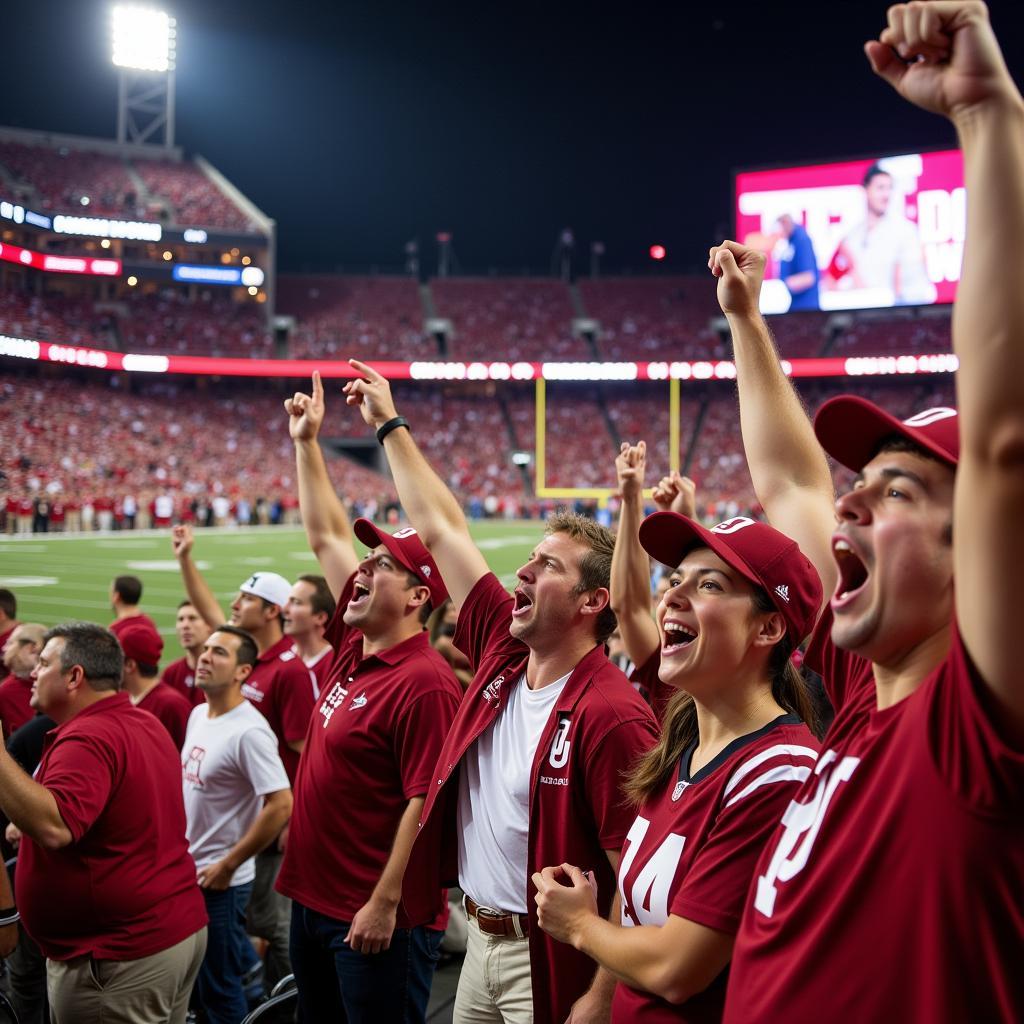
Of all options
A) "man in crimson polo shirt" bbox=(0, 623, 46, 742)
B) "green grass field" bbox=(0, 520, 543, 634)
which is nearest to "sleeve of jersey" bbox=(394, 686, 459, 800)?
"man in crimson polo shirt" bbox=(0, 623, 46, 742)

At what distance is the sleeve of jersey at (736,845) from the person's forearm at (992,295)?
84cm

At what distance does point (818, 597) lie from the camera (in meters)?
2.07

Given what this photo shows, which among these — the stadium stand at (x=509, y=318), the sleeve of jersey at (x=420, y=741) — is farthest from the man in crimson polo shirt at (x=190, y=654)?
the stadium stand at (x=509, y=318)

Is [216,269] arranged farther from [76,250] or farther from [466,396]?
[466,396]

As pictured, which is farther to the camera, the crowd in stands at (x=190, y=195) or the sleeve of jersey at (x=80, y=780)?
the crowd in stands at (x=190, y=195)

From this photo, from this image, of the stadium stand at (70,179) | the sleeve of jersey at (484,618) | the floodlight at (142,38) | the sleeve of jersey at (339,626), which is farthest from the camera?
the floodlight at (142,38)

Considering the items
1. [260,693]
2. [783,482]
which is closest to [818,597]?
[783,482]

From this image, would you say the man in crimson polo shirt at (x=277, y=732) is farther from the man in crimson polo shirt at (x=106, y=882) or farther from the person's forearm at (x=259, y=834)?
the man in crimson polo shirt at (x=106, y=882)

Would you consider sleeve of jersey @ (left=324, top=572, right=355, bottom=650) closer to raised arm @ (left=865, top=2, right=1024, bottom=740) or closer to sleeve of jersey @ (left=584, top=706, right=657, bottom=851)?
sleeve of jersey @ (left=584, top=706, right=657, bottom=851)

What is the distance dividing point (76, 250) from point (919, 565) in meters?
48.1

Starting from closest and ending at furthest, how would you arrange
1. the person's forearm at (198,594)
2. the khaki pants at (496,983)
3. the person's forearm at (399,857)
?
the khaki pants at (496,983), the person's forearm at (399,857), the person's forearm at (198,594)

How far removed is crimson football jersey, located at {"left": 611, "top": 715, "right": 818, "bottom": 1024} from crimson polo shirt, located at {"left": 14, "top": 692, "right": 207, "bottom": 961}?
1.89 m

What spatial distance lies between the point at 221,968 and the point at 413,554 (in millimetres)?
2079

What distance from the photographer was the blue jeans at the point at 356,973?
120 inches
